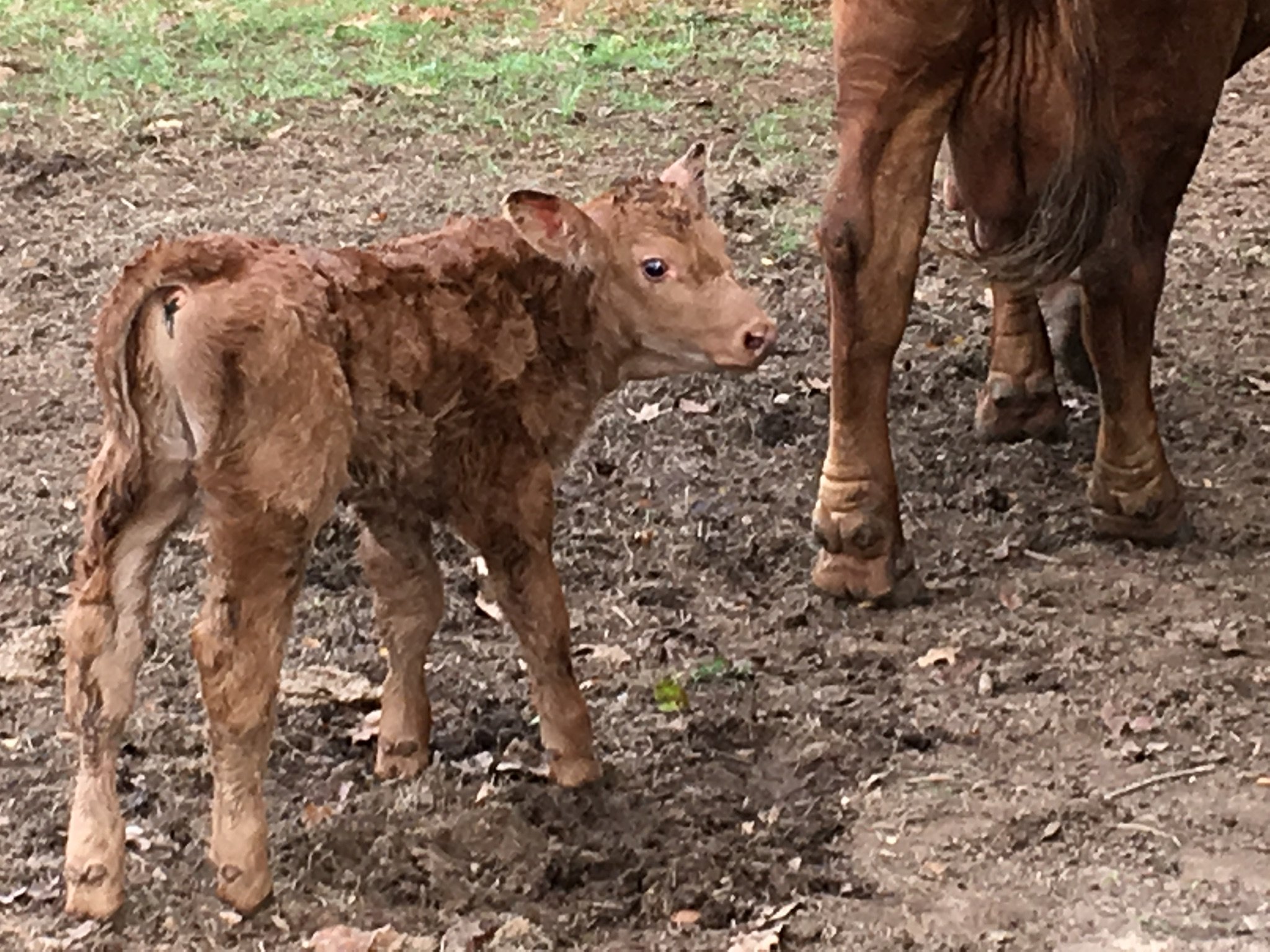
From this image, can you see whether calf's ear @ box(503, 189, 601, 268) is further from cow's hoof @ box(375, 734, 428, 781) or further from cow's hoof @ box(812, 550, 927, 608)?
cow's hoof @ box(812, 550, 927, 608)

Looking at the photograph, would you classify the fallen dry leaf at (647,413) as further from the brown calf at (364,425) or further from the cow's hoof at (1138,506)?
the brown calf at (364,425)

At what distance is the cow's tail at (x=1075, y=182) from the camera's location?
4.27m

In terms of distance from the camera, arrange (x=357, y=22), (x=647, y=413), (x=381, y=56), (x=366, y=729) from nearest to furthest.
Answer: (x=366, y=729), (x=647, y=413), (x=381, y=56), (x=357, y=22)

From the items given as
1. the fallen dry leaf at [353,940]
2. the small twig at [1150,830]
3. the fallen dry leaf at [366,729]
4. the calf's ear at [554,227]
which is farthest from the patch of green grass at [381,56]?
Result: the fallen dry leaf at [353,940]

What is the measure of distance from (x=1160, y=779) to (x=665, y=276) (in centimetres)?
146

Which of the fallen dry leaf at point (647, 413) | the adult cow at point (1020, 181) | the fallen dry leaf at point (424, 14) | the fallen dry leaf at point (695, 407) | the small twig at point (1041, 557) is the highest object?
the adult cow at point (1020, 181)

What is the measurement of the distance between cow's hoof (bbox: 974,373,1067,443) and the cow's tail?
90 cm

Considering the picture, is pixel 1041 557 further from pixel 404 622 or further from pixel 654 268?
pixel 404 622

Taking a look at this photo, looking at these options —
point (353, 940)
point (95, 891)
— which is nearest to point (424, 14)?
point (95, 891)

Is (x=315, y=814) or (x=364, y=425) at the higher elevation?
(x=364, y=425)

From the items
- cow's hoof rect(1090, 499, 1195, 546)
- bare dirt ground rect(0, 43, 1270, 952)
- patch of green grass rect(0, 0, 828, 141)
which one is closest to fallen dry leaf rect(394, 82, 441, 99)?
patch of green grass rect(0, 0, 828, 141)

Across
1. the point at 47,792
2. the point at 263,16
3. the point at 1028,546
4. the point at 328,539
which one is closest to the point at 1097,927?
the point at 1028,546

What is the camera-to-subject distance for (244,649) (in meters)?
3.26

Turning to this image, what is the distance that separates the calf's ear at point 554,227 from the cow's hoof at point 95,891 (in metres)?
1.40
